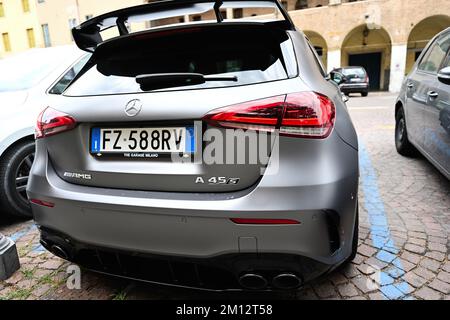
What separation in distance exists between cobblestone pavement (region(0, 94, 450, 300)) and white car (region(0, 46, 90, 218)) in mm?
354

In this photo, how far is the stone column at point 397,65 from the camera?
24.0 metres

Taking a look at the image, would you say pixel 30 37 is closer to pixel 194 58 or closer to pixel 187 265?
pixel 194 58

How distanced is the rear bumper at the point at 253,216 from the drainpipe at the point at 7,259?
1062 mm

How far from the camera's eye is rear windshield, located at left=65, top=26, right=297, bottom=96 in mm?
1743

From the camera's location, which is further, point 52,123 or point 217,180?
point 52,123

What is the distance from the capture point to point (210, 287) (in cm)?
176

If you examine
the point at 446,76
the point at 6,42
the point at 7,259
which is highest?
the point at 6,42

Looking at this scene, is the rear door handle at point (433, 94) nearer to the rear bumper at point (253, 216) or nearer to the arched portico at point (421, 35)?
the rear bumper at point (253, 216)

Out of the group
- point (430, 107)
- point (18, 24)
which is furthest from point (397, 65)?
point (18, 24)

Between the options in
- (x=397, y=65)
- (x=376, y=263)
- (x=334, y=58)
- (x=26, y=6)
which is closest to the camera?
(x=376, y=263)

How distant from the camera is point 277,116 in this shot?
1.55 m

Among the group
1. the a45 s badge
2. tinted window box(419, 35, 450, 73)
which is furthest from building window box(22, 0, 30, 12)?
the a45 s badge

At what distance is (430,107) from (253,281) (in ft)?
9.18

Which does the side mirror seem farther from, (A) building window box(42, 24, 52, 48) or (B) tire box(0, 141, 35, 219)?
(A) building window box(42, 24, 52, 48)
